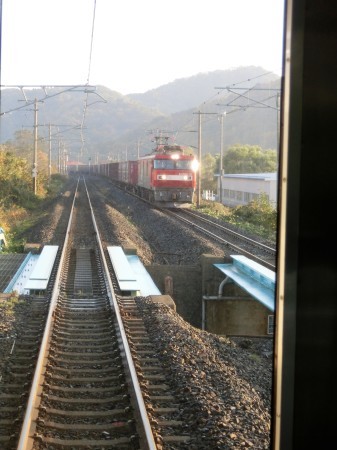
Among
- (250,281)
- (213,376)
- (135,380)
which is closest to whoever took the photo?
(135,380)

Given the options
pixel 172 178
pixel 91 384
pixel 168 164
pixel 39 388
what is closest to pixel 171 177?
pixel 172 178

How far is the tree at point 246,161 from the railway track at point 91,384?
181 ft

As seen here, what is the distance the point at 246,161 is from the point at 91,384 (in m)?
59.6

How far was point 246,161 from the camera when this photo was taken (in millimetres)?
63969

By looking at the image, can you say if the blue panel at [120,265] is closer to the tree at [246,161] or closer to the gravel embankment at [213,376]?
the gravel embankment at [213,376]

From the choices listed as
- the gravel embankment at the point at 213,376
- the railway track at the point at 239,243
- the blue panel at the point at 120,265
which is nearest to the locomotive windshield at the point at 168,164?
the railway track at the point at 239,243

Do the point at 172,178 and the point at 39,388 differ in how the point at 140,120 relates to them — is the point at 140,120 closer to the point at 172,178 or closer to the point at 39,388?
the point at 172,178

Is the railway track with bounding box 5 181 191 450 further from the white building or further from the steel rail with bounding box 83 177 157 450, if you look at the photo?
the white building

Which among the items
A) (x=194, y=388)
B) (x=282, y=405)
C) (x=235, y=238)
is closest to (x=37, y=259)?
(x=235, y=238)

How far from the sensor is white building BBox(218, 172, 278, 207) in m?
36.6

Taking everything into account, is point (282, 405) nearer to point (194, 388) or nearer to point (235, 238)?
point (194, 388)

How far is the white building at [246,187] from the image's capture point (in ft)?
120

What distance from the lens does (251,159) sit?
64.2 meters

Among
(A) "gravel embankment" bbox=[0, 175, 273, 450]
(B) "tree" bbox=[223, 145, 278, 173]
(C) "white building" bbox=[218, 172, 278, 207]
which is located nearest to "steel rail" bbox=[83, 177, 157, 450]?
(A) "gravel embankment" bbox=[0, 175, 273, 450]
